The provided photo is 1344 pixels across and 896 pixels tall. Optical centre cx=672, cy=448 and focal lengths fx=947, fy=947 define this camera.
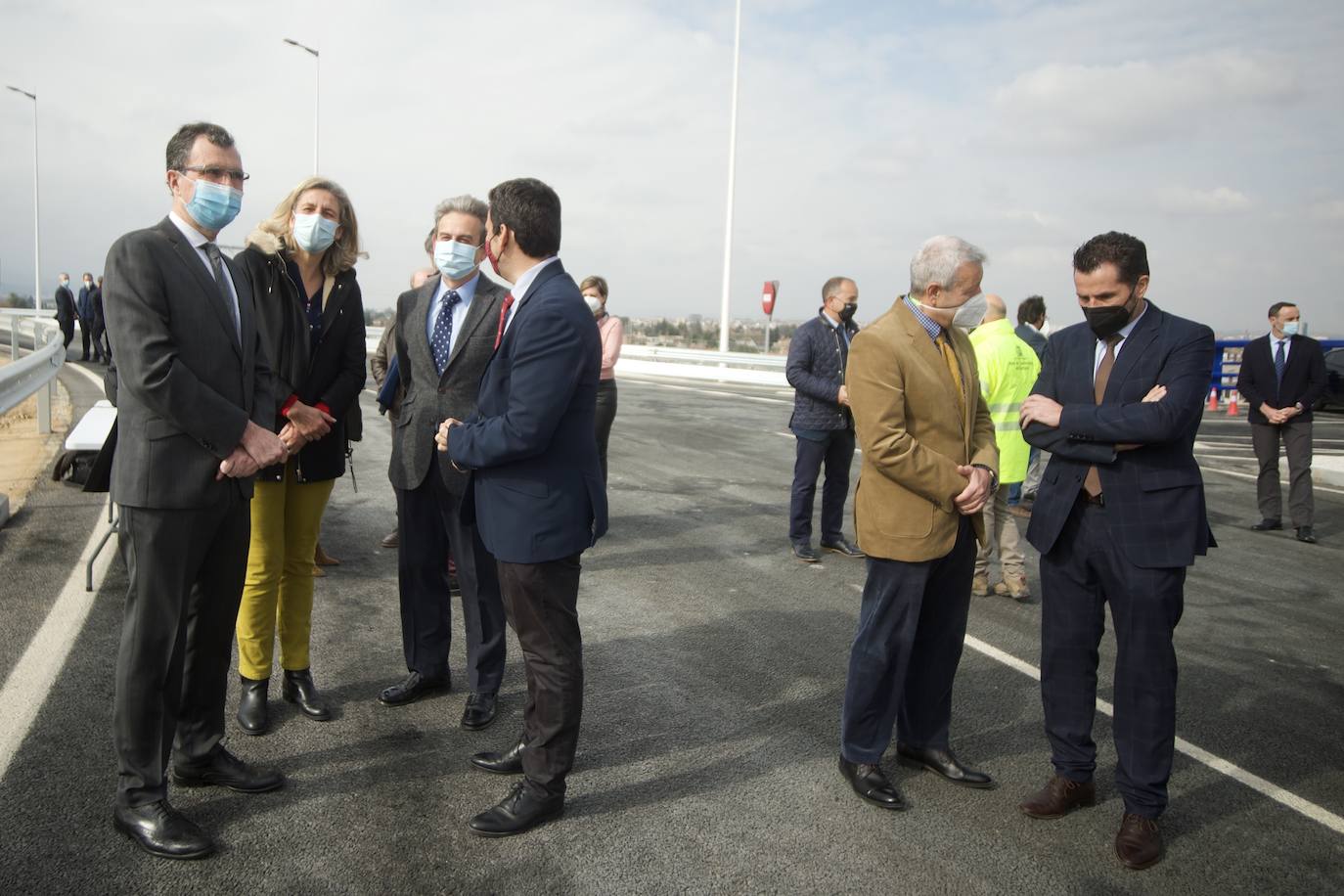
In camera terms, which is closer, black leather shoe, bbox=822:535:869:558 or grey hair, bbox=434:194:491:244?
grey hair, bbox=434:194:491:244

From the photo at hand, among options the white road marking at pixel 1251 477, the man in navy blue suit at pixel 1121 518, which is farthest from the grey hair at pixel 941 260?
the white road marking at pixel 1251 477

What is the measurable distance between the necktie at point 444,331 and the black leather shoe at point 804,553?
12.3ft

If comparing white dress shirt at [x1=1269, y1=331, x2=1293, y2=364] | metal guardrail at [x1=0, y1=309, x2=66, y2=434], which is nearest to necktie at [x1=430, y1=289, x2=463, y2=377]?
metal guardrail at [x1=0, y1=309, x2=66, y2=434]

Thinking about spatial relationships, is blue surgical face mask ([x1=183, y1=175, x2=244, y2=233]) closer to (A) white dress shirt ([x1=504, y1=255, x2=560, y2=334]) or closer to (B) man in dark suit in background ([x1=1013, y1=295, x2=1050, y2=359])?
(A) white dress shirt ([x1=504, y1=255, x2=560, y2=334])

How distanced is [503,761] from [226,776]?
3.25ft

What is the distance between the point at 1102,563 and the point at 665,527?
16.0ft

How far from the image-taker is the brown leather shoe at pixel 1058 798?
3.48 metres

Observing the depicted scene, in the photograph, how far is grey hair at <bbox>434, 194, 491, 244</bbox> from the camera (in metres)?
4.40

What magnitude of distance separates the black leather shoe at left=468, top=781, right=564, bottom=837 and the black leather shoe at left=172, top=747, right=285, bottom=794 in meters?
0.79

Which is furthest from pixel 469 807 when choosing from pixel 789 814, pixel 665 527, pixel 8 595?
pixel 665 527

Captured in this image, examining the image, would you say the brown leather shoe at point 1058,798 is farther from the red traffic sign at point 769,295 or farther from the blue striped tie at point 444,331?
the red traffic sign at point 769,295

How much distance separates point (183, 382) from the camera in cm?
304

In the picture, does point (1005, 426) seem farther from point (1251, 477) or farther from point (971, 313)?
point (1251, 477)

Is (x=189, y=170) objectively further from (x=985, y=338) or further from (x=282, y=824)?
(x=985, y=338)
